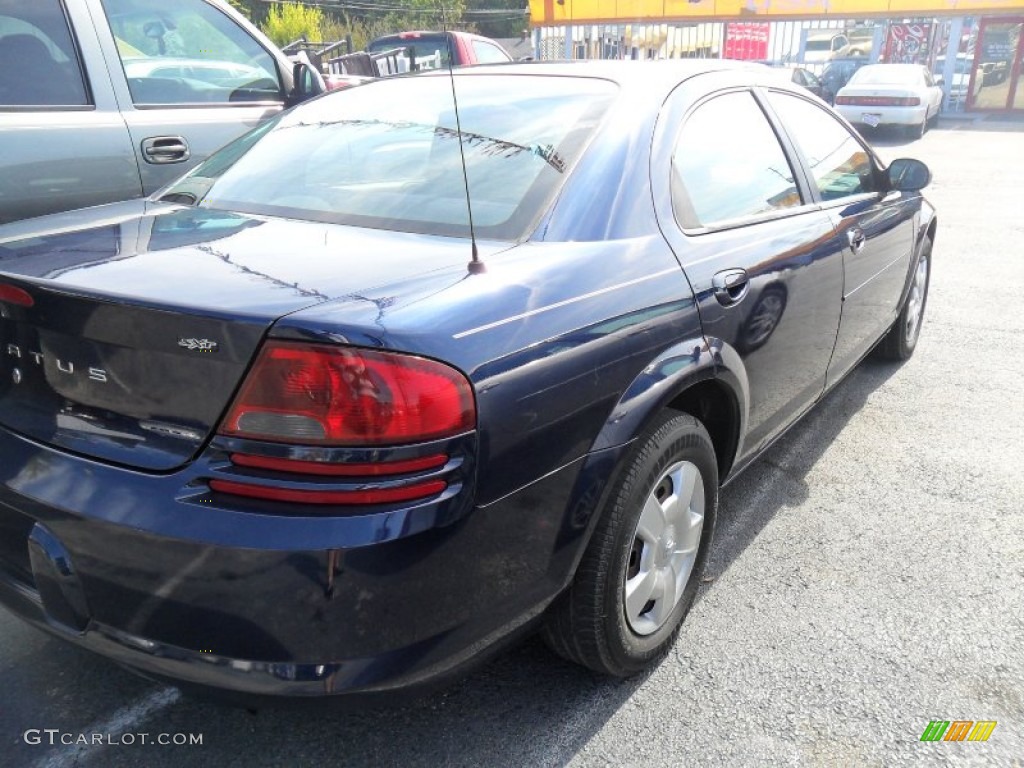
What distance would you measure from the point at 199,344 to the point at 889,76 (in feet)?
68.0

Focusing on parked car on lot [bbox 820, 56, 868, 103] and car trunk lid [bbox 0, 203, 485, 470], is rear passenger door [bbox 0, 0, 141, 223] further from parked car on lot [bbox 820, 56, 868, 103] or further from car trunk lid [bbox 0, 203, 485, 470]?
parked car on lot [bbox 820, 56, 868, 103]

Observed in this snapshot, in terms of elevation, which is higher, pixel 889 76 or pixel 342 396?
pixel 342 396

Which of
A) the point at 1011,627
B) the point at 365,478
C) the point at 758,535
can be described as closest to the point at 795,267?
the point at 758,535

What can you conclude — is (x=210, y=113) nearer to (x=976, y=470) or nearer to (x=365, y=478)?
(x=365, y=478)

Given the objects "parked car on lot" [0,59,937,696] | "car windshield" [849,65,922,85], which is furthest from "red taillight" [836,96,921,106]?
"parked car on lot" [0,59,937,696]

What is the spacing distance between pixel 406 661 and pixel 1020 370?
4.41 meters

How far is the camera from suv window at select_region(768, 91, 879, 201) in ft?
10.5

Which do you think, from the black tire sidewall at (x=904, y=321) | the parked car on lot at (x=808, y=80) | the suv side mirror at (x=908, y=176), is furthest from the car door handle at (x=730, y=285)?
the parked car on lot at (x=808, y=80)

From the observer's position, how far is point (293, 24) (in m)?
38.0

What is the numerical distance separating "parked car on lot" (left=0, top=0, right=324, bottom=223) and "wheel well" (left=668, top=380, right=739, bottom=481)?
9.25 ft

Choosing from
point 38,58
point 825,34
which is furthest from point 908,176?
point 825,34

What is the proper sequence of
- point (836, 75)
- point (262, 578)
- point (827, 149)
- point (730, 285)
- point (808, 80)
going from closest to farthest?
point (262, 578) → point (730, 285) → point (827, 149) → point (808, 80) → point (836, 75)

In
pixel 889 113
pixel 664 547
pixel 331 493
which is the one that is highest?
pixel 331 493

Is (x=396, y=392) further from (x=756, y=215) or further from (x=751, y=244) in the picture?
(x=756, y=215)
